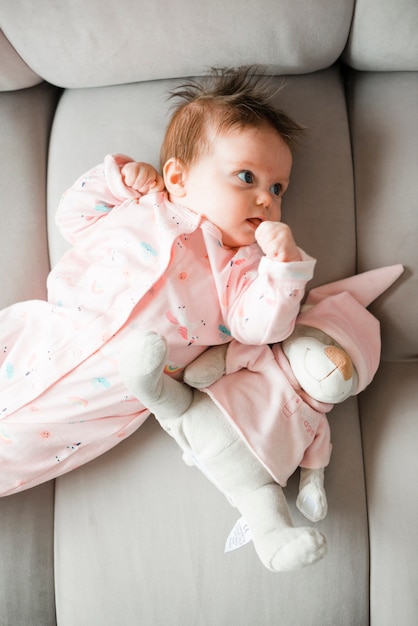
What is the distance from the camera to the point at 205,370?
1.05 meters

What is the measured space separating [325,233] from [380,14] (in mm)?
431

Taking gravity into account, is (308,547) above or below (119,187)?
below

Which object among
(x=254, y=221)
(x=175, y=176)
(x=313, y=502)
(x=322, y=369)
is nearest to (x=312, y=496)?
(x=313, y=502)

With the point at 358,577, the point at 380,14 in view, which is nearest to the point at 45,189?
the point at 380,14

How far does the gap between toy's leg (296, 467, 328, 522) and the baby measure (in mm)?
280

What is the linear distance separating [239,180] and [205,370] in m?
0.36

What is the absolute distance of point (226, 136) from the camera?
42.0 inches

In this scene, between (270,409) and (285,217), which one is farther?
(285,217)

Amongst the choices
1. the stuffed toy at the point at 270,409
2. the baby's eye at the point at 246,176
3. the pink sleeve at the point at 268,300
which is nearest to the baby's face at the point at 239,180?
the baby's eye at the point at 246,176

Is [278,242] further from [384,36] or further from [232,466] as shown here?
[384,36]

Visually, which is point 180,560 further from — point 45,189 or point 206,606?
point 45,189

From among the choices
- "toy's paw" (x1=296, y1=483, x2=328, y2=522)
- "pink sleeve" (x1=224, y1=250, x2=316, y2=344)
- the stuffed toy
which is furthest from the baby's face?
"toy's paw" (x1=296, y1=483, x2=328, y2=522)

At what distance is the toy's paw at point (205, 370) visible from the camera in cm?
104

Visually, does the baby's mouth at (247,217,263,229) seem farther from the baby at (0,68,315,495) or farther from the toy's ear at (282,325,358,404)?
the toy's ear at (282,325,358,404)
